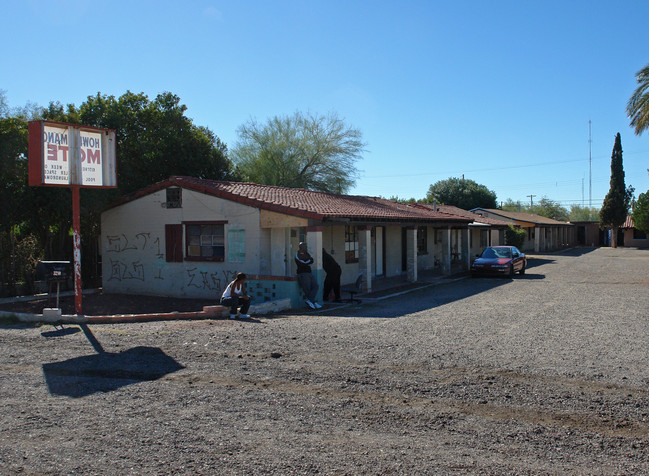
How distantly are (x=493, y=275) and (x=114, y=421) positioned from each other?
1905cm

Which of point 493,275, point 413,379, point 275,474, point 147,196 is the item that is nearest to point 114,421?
point 275,474

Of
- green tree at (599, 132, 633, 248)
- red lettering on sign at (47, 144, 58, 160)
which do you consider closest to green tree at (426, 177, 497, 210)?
green tree at (599, 132, 633, 248)

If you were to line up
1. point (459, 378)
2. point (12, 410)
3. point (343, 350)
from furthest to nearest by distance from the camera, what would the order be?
point (343, 350) < point (459, 378) < point (12, 410)

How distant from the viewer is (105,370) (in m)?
7.19

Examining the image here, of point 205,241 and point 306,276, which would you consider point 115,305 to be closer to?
point 205,241

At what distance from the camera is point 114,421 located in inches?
206

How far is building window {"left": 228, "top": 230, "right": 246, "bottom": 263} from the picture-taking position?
15.0 m

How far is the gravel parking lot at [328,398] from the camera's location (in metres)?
4.36

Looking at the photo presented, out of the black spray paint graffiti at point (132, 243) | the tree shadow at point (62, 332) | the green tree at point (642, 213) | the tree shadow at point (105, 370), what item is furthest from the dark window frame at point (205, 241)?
the green tree at point (642, 213)

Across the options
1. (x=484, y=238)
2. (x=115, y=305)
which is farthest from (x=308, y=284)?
(x=484, y=238)

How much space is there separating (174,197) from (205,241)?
5.46 ft

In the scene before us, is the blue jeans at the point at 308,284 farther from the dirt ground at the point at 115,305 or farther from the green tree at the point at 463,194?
the green tree at the point at 463,194

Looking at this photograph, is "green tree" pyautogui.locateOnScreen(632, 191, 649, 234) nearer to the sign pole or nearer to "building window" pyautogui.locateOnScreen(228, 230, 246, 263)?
"building window" pyautogui.locateOnScreen(228, 230, 246, 263)

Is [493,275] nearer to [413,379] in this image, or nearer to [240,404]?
[413,379]
